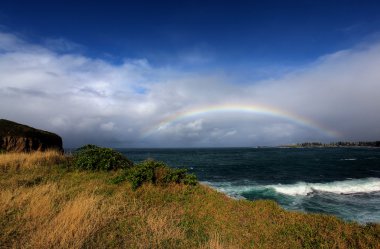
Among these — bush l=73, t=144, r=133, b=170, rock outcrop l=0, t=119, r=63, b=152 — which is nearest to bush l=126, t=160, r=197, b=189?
bush l=73, t=144, r=133, b=170

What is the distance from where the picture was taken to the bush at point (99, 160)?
1547 centimetres

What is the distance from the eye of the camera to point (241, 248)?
671 centimetres

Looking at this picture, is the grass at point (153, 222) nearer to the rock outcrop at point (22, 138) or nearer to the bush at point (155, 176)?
the bush at point (155, 176)

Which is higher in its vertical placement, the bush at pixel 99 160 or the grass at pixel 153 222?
the bush at pixel 99 160

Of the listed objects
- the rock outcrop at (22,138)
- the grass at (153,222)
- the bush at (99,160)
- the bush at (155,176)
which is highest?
the rock outcrop at (22,138)

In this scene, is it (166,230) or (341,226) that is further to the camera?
(341,226)

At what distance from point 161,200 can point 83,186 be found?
3.77 metres

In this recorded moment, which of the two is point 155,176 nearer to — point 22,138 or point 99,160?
point 99,160

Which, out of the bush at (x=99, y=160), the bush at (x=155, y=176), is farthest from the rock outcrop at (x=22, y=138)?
the bush at (x=155, y=176)

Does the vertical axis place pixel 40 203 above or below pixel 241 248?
above

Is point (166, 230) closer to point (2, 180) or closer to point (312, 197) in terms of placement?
point (2, 180)

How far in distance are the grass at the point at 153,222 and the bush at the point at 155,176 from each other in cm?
57

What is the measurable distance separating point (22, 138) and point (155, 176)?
14804 millimetres

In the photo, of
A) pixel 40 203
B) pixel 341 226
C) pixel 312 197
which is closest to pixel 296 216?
pixel 341 226
